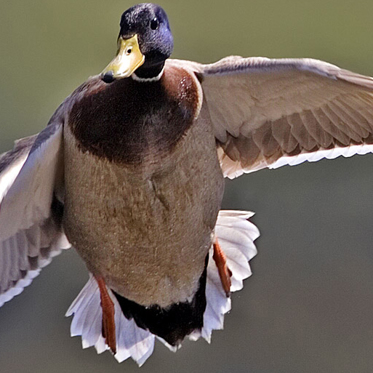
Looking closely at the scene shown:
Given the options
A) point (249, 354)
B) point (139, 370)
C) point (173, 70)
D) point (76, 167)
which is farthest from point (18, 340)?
point (173, 70)

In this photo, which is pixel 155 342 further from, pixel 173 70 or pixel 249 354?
pixel 173 70

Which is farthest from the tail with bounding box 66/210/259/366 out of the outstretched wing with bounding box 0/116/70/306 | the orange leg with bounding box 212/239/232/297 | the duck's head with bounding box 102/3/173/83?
the duck's head with bounding box 102/3/173/83

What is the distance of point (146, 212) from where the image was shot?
314 centimetres

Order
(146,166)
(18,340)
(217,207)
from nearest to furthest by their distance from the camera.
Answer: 1. (146,166)
2. (217,207)
3. (18,340)

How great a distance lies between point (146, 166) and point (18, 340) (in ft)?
3.57

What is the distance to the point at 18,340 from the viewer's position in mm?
3875

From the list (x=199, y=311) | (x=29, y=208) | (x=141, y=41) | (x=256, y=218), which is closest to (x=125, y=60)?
(x=141, y=41)

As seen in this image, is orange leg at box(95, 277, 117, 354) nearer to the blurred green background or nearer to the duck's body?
the duck's body

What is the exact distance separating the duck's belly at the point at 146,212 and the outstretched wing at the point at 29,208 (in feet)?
0.19

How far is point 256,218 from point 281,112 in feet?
2.37

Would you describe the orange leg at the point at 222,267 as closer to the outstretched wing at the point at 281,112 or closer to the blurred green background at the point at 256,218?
the outstretched wing at the point at 281,112

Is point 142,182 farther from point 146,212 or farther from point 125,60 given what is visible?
point 125,60

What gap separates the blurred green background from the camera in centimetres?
388

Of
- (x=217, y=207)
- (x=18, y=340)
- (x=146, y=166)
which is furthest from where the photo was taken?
(x=18, y=340)
